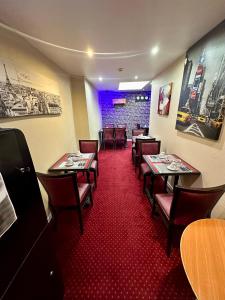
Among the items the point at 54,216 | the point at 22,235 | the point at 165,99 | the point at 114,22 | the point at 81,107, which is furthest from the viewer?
the point at 81,107

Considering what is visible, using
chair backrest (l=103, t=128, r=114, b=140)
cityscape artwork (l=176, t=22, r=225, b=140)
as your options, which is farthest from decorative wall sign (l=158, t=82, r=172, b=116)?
chair backrest (l=103, t=128, r=114, b=140)

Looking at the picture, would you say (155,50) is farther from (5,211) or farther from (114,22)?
(5,211)

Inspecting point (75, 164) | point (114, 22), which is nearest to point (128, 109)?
point (75, 164)

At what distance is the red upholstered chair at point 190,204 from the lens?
3.54 ft

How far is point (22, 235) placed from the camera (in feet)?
2.27

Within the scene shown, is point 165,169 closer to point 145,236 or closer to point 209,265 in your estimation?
point 145,236

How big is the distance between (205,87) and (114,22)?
1.27m

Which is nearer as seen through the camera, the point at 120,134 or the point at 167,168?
the point at 167,168

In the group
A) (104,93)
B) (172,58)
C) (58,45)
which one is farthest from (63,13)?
(104,93)

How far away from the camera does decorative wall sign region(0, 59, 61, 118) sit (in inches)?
48.4

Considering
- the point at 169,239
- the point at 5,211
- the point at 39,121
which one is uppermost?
the point at 39,121

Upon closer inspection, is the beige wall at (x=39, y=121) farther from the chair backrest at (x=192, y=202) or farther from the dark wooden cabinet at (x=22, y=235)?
the chair backrest at (x=192, y=202)

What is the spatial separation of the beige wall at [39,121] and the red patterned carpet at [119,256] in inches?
41.4

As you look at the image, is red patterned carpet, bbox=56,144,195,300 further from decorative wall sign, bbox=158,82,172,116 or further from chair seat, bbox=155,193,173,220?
decorative wall sign, bbox=158,82,172,116
